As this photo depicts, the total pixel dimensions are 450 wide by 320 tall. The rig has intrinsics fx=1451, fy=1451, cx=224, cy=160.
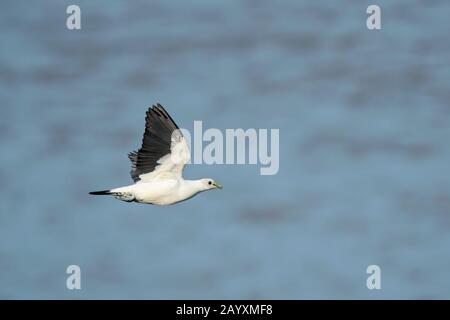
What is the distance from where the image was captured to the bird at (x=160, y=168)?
93.2 feet

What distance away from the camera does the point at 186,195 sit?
2903 cm

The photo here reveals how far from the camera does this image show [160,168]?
95.1 ft

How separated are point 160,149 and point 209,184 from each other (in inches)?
54.2

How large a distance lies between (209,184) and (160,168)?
1.12 metres

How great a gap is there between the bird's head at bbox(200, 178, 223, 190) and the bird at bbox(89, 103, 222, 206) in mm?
Result: 25

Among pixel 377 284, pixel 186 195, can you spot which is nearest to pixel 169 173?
pixel 186 195

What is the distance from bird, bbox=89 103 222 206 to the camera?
28422 millimetres

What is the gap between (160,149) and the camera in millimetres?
28750

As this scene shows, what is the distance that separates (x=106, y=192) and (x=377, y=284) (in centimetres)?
624

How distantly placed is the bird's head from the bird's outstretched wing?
22.2 inches

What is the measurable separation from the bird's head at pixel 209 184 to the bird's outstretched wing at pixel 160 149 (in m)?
0.56

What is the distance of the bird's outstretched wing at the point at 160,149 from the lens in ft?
93.0

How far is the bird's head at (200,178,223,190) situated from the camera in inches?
1155

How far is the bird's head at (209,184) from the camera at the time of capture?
96.2 feet
